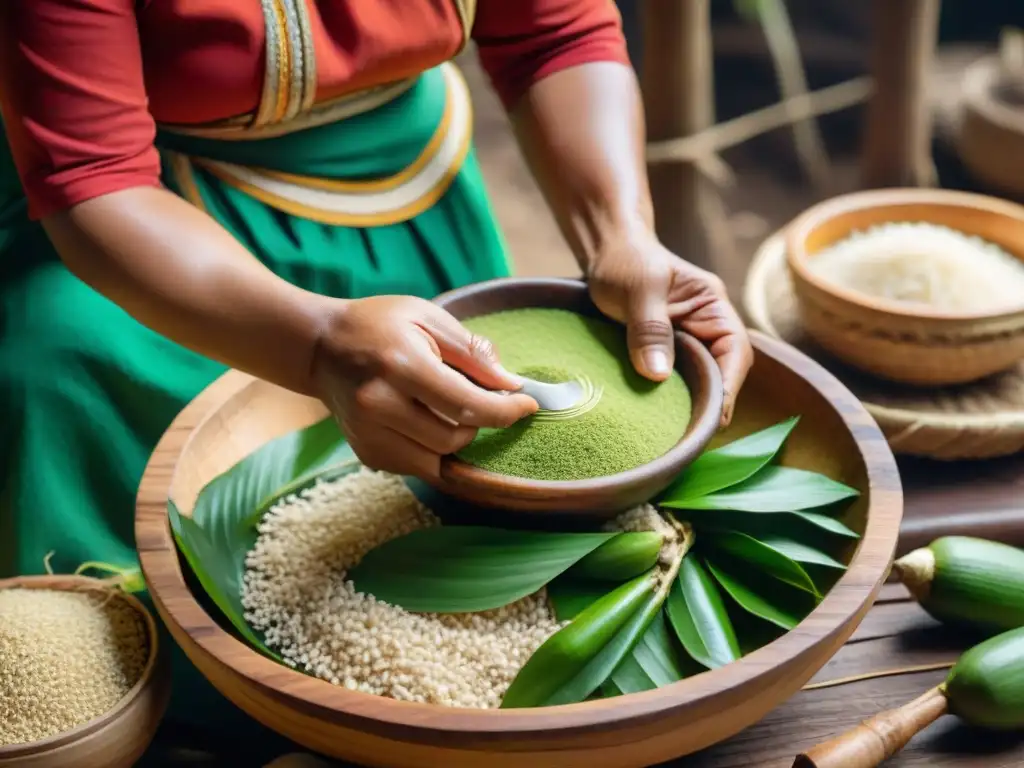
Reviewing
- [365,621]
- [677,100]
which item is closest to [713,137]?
[677,100]

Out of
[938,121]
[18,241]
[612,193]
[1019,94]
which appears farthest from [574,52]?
[938,121]

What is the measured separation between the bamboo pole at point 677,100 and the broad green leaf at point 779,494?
1.11 meters

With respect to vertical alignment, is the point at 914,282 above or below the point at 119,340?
below

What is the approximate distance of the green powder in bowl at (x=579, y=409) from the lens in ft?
3.06

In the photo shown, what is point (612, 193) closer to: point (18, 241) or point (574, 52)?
point (574, 52)

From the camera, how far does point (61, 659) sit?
89 cm

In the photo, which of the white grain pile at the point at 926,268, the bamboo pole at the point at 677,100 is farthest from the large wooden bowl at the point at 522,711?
the bamboo pole at the point at 677,100

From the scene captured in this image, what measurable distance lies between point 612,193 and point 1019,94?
5.73 ft

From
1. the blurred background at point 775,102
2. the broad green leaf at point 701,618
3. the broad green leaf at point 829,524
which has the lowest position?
the blurred background at point 775,102

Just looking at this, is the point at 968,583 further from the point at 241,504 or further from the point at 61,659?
the point at 61,659

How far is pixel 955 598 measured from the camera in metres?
1.02

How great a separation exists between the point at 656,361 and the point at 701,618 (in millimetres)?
241

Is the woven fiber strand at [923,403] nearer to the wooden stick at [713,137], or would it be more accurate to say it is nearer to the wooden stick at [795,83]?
the wooden stick at [713,137]

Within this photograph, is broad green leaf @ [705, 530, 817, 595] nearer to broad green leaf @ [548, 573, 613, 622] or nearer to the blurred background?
broad green leaf @ [548, 573, 613, 622]
